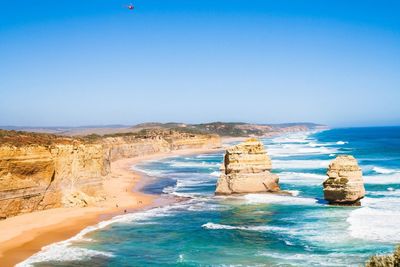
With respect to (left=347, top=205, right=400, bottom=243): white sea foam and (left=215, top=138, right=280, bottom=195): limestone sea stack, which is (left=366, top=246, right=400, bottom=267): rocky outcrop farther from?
(left=215, top=138, right=280, bottom=195): limestone sea stack

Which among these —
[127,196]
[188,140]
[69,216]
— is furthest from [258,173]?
[188,140]

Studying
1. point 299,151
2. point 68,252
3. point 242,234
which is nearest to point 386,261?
point 242,234

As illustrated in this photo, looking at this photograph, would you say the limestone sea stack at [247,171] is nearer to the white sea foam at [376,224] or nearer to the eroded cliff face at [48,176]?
the white sea foam at [376,224]

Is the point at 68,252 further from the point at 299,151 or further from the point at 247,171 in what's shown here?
the point at 299,151

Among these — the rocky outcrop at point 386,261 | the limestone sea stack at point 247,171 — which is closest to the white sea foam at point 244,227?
the limestone sea stack at point 247,171

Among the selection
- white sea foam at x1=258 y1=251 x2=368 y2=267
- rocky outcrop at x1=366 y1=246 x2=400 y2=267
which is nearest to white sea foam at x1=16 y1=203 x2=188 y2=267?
white sea foam at x1=258 y1=251 x2=368 y2=267

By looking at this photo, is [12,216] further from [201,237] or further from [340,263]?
[340,263]
